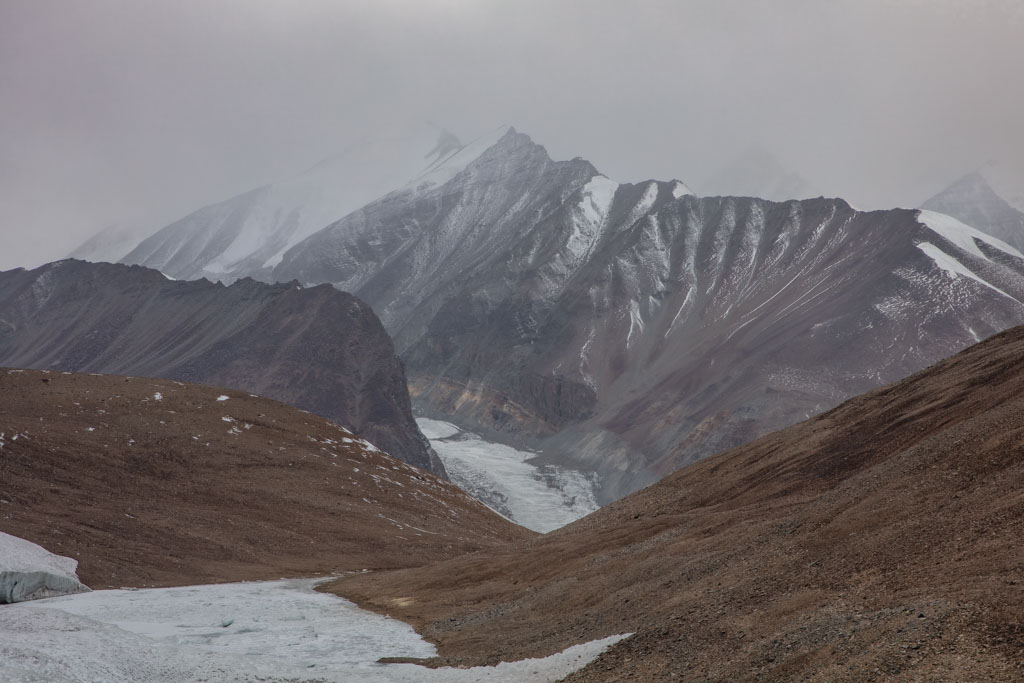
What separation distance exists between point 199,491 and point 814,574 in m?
58.1

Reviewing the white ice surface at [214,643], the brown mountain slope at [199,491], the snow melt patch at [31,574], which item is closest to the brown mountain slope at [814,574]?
the white ice surface at [214,643]

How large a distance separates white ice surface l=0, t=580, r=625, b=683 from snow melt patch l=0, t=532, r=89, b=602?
1.02 metres

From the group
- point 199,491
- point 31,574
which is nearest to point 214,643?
point 31,574

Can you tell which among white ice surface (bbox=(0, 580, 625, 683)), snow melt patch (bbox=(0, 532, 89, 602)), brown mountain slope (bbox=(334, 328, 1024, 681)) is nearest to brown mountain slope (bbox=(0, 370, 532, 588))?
snow melt patch (bbox=(0, 532, 89, 602))

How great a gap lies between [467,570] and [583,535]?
709 cm

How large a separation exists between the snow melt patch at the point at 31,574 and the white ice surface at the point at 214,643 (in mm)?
1017

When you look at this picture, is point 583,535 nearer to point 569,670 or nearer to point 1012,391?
point 1012,391

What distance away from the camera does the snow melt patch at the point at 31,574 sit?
38.6m

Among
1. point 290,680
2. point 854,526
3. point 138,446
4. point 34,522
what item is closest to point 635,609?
point 854,526

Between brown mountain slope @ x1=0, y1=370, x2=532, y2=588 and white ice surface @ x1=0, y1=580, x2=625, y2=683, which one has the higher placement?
brown mountain slope @ x1=0, y1=370, x2=532, y2=588

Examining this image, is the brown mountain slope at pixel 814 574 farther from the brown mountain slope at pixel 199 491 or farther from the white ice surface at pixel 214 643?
the brown mountain slope at pixel 199 491

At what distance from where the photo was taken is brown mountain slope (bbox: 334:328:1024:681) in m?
19.6

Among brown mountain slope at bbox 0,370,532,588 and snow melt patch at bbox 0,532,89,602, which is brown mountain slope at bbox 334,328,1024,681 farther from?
snow melt patch at bbox 0,532,89,602

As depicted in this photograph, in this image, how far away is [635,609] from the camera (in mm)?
29344
